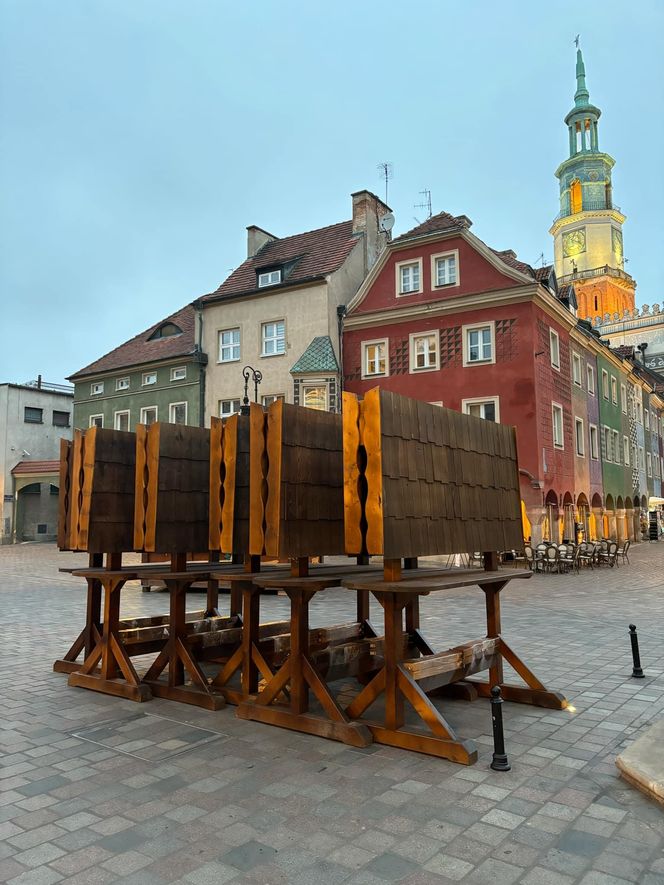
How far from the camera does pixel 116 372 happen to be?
3562 cm

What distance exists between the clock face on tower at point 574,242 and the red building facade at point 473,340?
58839 mm

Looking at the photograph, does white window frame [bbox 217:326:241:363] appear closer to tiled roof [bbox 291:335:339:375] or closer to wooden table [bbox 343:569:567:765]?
tiled roof [bbox 291:335:339:375]

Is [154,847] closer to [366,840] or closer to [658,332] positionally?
[366,840]

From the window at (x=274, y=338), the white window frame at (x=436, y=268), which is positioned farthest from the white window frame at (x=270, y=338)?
the white window frame at (x=436, y=268)

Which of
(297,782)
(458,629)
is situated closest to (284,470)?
(297,782)

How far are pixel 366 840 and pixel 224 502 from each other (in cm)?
342

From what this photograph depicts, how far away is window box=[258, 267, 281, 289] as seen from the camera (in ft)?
100

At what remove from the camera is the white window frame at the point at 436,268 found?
26.4 m

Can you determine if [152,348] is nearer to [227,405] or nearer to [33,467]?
[227,405]

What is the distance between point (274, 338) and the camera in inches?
1172

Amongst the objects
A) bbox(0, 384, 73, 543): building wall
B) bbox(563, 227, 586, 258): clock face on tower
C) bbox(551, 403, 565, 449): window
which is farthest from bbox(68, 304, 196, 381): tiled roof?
bbox(563, 227, 586, 258): clock face on tower

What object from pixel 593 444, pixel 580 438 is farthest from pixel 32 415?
pixel 593 444

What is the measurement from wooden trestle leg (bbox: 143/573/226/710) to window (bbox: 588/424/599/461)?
28.9m

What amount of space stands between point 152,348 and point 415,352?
14.6m
